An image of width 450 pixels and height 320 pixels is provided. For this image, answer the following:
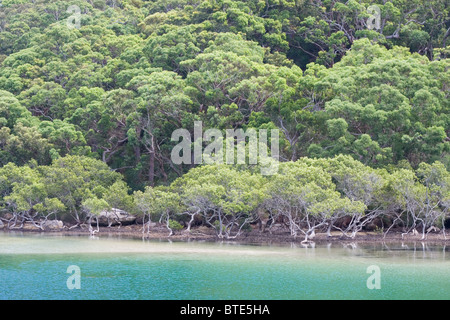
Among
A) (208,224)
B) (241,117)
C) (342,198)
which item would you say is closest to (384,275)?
(342,198)

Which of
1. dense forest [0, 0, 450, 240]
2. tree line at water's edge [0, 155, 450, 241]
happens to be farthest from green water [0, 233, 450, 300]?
dense forest [0, 0, 450, 240]

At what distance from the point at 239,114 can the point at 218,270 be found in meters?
19.3

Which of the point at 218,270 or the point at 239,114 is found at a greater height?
the point at 239,114

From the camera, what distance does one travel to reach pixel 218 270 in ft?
86.1

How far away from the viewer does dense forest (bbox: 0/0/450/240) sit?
3578 cm

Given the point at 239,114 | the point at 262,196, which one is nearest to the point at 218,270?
the point at 262,196

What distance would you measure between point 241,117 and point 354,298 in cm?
2371

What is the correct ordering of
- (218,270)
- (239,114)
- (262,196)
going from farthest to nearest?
(239,114) < (262,196) < (218,270)

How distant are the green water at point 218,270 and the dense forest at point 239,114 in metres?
3.42

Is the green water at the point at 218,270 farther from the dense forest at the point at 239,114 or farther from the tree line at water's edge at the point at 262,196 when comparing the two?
the dense forest at the point at 239,114

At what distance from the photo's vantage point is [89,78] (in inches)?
2014

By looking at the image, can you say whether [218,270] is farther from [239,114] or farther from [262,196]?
[239,114]

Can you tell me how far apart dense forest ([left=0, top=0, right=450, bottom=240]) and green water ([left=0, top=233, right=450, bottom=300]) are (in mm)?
3425

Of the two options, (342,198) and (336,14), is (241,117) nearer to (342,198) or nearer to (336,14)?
(342,198)
